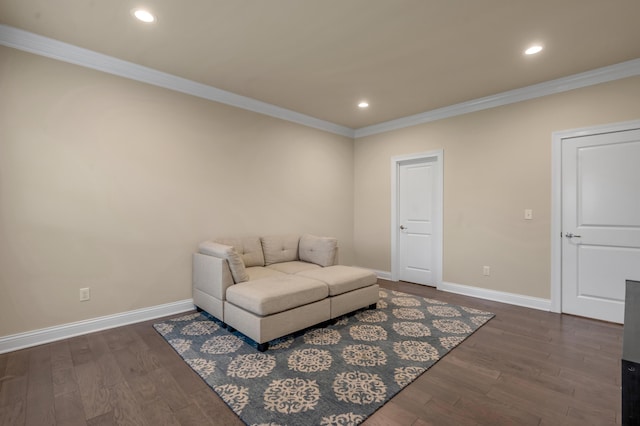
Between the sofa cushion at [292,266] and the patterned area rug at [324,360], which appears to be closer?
the patterned area rug at [324,360]

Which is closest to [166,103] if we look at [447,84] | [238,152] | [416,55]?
[238,152]

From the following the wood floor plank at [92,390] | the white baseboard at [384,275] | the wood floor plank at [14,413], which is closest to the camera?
the wood floor plank at [14,413]

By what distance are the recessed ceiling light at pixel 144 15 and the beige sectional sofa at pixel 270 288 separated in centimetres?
205

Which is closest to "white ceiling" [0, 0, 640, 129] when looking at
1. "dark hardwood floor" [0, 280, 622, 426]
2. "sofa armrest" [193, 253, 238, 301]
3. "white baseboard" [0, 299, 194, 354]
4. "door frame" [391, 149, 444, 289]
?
"door frame" [391, 149, 444, 289]

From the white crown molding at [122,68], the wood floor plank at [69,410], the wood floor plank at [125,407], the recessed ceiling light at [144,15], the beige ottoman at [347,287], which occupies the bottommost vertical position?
the wood floor plank at [69,410]

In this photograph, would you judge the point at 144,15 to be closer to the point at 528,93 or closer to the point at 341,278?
the point at 341,278

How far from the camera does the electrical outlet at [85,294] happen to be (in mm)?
2891

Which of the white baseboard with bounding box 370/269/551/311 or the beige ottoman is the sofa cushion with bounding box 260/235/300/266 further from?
the white baseboard with bounding box 370/269/551/311

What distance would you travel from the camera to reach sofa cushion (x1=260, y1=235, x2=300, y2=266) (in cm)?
407

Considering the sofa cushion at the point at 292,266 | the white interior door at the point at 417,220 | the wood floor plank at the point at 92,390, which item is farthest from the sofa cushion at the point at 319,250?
the wood floor plank at the point at 92,390

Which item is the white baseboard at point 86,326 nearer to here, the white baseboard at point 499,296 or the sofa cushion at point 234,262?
the sofa cushion at point 234,262

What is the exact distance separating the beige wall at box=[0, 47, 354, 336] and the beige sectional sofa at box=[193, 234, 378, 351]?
0.39 metres

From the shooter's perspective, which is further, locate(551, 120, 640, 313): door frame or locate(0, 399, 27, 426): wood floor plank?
locate(551, 120, 640, 313): door frame

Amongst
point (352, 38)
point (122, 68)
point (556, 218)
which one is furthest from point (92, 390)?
point (556, 218)
